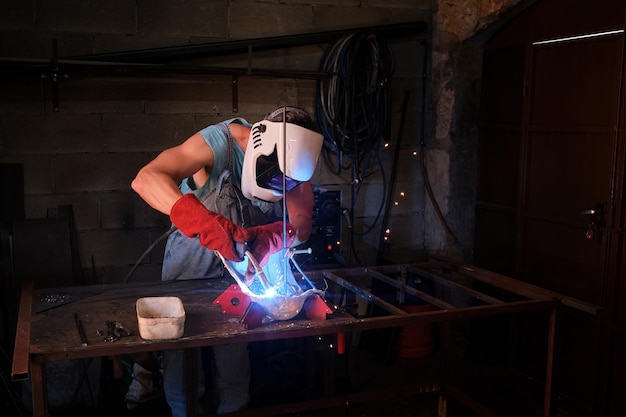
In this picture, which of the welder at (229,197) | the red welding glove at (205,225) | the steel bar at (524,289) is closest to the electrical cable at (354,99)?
the welder at (229,197)

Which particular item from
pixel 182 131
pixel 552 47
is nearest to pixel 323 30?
pixel 182 131

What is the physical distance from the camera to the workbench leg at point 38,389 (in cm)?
206

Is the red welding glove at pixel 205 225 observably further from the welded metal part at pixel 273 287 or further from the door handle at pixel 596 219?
the door handle at pixel 596 219

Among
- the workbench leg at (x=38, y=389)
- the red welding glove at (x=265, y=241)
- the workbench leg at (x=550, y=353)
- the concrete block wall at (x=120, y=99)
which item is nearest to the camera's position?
the workbench leg at (x=38, y=389)

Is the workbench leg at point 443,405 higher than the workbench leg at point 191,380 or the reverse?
the reverse

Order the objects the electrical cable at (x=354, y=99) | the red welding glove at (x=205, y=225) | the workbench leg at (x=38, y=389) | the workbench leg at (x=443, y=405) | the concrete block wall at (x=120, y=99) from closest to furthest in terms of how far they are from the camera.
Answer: the workbench leg at (x=38, y=389), the red welding glove at (x=205, y=225), the workbench leg at (x=443, y=405), the concrete block wall at (x=120, y=99), the electrical cable at (x=354, y=99)

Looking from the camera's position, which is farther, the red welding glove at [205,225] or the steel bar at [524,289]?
the steel bar at [524,289]

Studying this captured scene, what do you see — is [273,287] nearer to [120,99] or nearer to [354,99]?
[120,99]

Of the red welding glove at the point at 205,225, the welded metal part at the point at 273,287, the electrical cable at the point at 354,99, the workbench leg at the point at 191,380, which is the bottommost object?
the workbench leg at the point at 191,380

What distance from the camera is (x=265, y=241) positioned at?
2498 millimetres

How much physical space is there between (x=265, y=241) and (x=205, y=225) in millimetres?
266

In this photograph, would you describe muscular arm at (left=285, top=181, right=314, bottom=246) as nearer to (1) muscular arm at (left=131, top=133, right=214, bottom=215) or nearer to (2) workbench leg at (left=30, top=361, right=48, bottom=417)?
(1) muscular arm at (left=131, top=133, right=214, bottom=215)

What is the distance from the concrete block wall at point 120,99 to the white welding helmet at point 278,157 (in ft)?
4.83

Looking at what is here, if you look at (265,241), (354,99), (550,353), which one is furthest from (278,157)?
(354,99)
